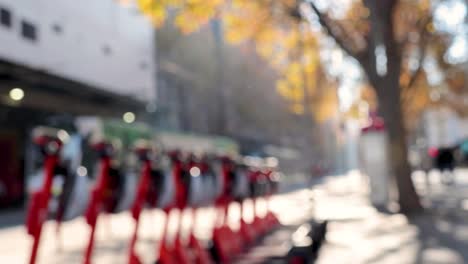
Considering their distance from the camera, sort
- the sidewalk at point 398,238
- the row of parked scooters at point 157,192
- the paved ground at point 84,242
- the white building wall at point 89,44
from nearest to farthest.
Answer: the row of parked scooters at point 157,192
the sidewalk at point 398,238
the paved ground at point 84,242
the white building wall at point 89,44

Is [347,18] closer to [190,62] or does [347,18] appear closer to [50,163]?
[190,62]

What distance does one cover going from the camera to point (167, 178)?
221 inches

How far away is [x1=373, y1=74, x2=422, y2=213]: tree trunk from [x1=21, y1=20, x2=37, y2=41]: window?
1062 centimetres

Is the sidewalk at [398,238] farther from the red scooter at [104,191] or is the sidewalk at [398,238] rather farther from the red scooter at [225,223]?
the red scooter at [104,191]

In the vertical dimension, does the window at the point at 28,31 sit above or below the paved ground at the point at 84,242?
above

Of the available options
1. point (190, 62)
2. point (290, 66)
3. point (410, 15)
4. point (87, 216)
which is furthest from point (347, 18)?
point (87, 216)

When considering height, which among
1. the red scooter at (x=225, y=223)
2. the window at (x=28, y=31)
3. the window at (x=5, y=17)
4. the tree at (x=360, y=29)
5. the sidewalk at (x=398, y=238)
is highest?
the window at (x=28, y=31)

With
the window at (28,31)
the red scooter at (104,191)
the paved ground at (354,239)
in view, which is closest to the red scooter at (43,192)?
the red scooter at (104,191)

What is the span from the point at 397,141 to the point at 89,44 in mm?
13277

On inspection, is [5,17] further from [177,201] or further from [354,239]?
[177,201]

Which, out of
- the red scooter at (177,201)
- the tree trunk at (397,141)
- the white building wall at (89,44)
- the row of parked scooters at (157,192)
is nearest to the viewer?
the row of parked scooters at (157,192)

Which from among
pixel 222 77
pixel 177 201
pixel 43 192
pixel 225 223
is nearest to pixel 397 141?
pixel 225 223

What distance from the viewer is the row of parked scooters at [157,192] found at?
4242mm

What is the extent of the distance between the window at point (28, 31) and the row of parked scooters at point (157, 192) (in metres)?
12.2
